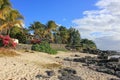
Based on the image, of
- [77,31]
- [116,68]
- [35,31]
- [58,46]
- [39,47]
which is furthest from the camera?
[77,31]

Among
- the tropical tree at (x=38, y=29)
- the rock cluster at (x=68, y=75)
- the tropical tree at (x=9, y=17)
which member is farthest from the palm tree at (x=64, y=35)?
the rock cluster at (x=68, y=75)

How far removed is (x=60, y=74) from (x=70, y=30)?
212 ft

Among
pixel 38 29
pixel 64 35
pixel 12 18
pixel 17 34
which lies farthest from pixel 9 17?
pixel 64 35

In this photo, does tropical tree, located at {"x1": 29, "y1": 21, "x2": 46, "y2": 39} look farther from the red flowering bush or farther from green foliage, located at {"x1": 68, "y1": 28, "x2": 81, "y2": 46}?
the red flowering bush

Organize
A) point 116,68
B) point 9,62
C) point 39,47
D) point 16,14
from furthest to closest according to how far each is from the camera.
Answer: point 16,14 < point 39,47 < point 116,68 < point 9,62

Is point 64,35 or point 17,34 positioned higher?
point 64,35

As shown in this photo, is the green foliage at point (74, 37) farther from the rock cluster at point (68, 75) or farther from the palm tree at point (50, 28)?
the rock cluster at point (68, 75)

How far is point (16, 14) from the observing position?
146 ft

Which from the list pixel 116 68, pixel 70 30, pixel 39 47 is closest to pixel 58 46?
pixel 39 47

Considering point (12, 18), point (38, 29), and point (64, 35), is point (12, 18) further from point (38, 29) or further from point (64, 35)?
point (64, 35)

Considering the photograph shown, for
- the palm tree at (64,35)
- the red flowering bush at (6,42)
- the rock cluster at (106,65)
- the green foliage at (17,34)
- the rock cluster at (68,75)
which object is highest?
the palm tree at (64,35)

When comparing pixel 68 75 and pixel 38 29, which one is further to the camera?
pixel 38 29

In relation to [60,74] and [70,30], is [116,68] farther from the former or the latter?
[70,30]

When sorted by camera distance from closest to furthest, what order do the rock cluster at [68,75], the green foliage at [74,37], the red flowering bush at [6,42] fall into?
the rock cluster at [68,75] < the red flowering bush at [6,42] < the green foliage at [74,37]
